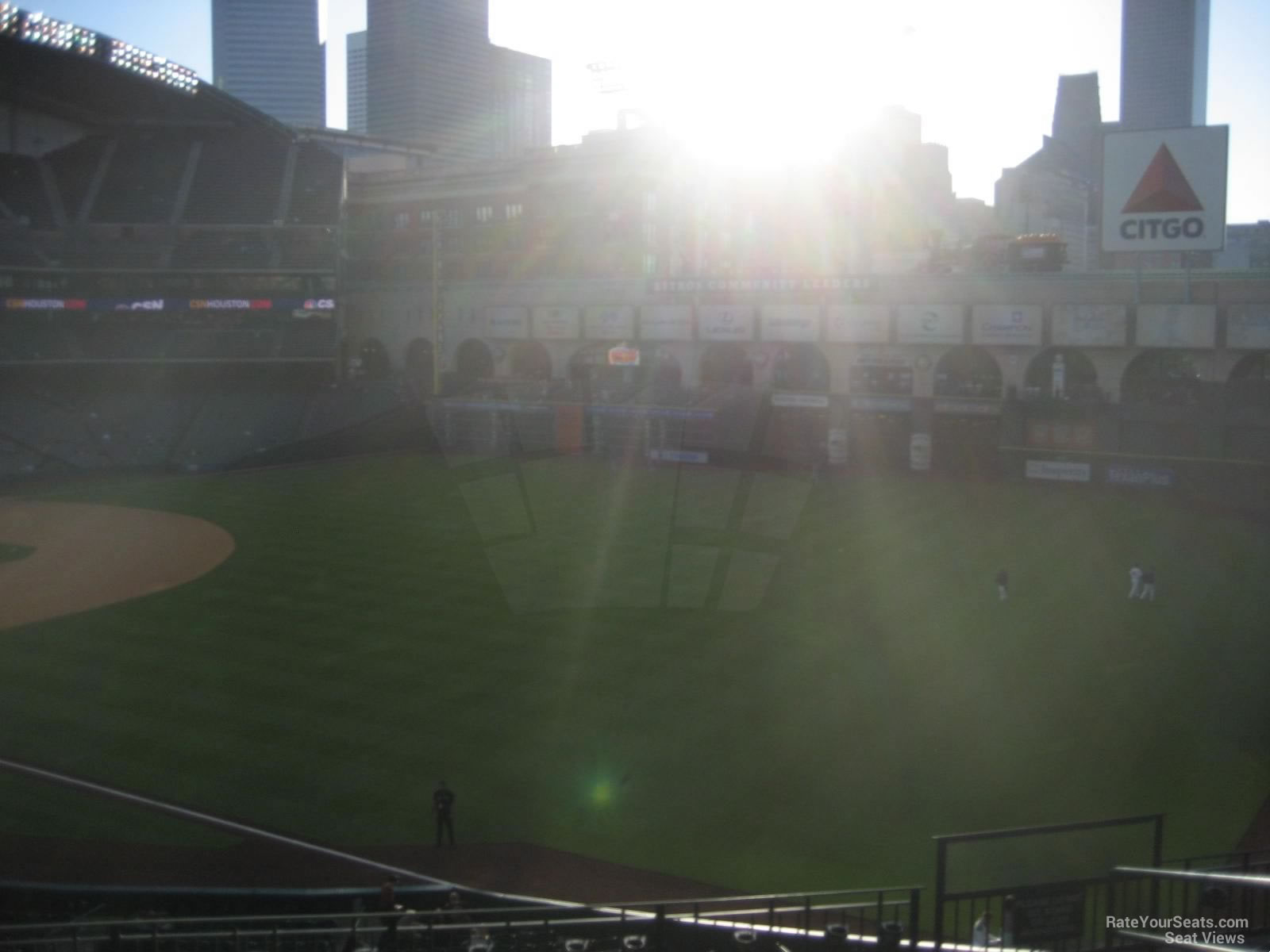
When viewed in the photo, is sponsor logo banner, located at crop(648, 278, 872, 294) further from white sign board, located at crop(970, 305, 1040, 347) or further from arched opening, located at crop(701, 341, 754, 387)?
white sign board, located at crop(970, 305, 1040, 347)

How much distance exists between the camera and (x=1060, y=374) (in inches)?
1628

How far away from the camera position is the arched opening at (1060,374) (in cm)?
4012

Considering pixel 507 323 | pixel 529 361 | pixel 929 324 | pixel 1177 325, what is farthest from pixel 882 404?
pixel 529 361

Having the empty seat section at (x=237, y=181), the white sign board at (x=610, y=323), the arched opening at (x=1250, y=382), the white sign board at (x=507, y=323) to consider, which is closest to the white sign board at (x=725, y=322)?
the white sign board at (x=610, y=323)

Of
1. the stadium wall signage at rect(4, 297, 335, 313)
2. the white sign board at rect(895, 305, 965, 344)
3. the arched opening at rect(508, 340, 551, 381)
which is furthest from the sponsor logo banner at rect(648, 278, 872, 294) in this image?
the stadium wall signage at rect(4, 297, 335, 313)

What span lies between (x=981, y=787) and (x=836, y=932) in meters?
7.12

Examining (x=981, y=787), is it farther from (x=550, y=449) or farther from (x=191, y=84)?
(x=191, y=84)

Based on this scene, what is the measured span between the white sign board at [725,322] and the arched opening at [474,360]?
13148 millimetres

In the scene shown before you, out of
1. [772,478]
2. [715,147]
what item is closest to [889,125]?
[715,147]

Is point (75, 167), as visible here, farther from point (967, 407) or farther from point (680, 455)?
point (967, 407)

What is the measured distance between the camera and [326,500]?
35.7 metres

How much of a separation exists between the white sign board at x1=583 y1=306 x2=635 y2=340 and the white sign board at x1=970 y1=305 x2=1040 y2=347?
15779 mm

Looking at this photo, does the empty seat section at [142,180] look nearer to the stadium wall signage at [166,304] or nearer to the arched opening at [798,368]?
the stadium wall signage at [166,304]

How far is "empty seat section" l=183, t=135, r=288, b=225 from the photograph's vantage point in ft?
191
